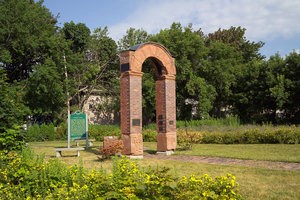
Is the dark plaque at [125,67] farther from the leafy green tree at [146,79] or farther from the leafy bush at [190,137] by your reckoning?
the leafy green tree at [146,79]

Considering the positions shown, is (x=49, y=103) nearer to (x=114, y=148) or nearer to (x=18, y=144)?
(x=114, y=148)

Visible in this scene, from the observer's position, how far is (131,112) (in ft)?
42.5

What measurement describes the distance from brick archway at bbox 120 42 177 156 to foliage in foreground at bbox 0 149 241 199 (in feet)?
21.5

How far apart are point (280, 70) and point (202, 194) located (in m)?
28.3

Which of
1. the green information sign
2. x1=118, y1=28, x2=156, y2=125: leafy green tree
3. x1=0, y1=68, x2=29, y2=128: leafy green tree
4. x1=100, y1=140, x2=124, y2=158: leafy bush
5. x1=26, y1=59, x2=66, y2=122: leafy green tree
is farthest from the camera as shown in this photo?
x1=118, y1=28, x2=156, y2=125: leafy green tree

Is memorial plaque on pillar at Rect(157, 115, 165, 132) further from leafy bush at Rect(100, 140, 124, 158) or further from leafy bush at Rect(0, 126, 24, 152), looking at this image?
leafy bush at Rect(0, 126, 24, 152)

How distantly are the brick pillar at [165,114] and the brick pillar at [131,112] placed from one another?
158 centimetres

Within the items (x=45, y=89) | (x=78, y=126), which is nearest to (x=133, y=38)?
(x=45, y=89)

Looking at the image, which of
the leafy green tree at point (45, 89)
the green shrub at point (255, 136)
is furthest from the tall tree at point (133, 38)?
the green shrub at point (255, 136)

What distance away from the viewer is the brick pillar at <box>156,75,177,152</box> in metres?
14.4

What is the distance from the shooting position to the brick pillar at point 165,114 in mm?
14422

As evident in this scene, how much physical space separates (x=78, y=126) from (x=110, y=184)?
12.5 m

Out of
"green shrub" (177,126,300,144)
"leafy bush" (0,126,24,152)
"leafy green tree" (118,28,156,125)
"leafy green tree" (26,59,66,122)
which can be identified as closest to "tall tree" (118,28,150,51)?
"leafy green tree" (118,28,156,125)

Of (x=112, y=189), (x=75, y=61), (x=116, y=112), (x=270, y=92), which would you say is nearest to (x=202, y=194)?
(x=112, y=189)
